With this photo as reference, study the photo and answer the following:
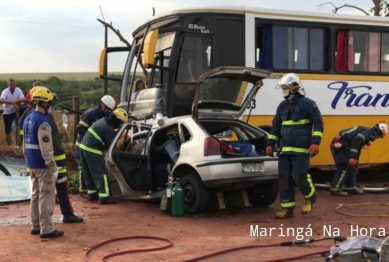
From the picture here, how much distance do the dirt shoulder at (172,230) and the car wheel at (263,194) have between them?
177mm

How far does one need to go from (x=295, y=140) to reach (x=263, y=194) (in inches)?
54.1

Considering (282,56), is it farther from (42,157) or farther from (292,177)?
(42,157)

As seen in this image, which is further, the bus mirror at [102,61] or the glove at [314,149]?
the bus mirror at [102,61]

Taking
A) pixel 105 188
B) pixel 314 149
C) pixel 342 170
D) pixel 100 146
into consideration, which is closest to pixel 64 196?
pixel 105 188

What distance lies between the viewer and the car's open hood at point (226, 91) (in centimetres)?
852

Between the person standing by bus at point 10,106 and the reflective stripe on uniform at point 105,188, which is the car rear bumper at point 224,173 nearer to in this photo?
the reflective stripe on uniform at point 105,188

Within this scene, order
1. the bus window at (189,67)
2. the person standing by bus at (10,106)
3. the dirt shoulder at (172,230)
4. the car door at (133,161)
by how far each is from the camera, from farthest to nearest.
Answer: the person standing by bus at (10,106)
the bus window at (189,67)
the car door at (133,161)
the dirt shoulder at (172,230)

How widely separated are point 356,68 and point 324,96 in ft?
3.56

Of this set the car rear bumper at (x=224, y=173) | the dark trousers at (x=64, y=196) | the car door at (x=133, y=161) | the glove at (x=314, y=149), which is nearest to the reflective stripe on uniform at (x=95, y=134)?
the car door at (x=133, y=161)

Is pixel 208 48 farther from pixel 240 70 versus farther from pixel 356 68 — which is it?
pixel 356 68

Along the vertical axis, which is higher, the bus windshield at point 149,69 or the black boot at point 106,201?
the bus windshield at point 149,69

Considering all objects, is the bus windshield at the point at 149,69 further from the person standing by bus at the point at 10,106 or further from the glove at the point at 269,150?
the person standing by bus at the point at 10,106

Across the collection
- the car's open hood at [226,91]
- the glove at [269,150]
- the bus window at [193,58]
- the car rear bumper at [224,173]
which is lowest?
the car rear bumper at [224,173]

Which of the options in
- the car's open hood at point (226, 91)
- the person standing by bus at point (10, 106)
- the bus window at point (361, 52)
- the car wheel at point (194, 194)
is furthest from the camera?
the person standing by bus at point (10, 106)
